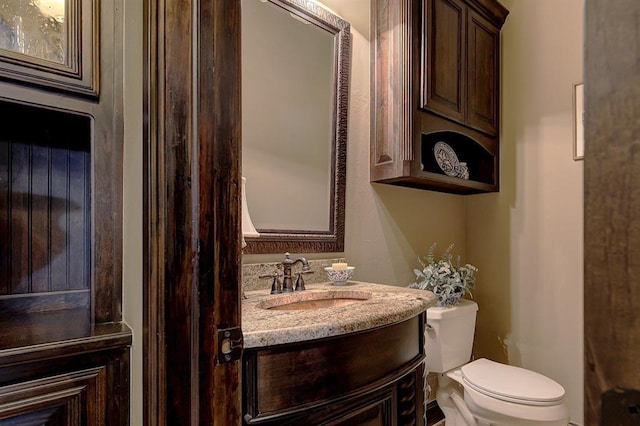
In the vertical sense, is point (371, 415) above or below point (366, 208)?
below

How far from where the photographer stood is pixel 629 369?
0.79 ft

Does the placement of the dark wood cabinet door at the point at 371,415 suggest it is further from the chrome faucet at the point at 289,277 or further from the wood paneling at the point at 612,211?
the wood paneling at the point at 612,211

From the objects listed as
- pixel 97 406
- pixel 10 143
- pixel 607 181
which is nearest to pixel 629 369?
pixel 607 181

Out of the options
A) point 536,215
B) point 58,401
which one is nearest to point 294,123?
point 58,401

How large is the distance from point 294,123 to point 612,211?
4.73ft

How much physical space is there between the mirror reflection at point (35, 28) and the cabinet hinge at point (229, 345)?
2.65ft

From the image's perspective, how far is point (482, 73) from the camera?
2164mm

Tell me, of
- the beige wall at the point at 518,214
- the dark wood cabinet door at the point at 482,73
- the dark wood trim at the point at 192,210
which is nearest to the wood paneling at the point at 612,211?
the dark wood trim at the point at 192,210

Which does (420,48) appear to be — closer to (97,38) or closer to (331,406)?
(97,38)

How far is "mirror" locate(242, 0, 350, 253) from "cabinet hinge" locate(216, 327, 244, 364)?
0.69 metres

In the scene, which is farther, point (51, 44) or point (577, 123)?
point (577, 123)

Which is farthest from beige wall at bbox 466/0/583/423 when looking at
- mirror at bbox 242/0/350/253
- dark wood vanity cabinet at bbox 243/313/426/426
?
dark wood vanity cabinet at bbox 243/313/426/426

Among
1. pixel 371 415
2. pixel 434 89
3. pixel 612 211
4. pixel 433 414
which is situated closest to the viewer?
pixel 612 211

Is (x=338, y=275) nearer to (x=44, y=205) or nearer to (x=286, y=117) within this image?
(x=286, y=117)
